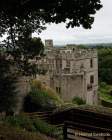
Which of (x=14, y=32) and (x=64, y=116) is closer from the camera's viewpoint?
(x=14, y=32)

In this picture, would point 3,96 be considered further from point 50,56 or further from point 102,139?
point 50,56

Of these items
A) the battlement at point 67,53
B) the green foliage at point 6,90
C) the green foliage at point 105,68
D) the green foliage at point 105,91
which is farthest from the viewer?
the green foliage at point 105,68

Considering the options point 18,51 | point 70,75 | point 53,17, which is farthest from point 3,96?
point 70,75

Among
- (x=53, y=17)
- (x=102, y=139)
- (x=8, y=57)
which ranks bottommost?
(x=102, y=139)

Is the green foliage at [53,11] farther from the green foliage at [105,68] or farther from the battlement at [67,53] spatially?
the green foliage at [105,68]

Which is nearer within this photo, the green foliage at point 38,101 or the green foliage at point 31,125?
the green foliage at point 31,125

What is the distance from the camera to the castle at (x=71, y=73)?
3409 cm

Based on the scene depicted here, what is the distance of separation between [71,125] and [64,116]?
3200 millimetres

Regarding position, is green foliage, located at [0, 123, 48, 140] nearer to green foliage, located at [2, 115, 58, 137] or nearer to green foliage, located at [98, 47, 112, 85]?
green foliage, located at [2, 115, 58, 137]

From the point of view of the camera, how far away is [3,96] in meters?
14.3

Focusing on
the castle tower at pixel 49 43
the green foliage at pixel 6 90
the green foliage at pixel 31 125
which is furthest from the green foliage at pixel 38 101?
the castle tower at pixel 49 43

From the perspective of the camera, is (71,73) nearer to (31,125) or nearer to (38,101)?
(38,101)

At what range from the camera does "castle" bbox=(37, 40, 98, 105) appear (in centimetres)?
3409

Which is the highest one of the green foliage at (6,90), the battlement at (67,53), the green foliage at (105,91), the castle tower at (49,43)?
the castle tower at (49,43)
